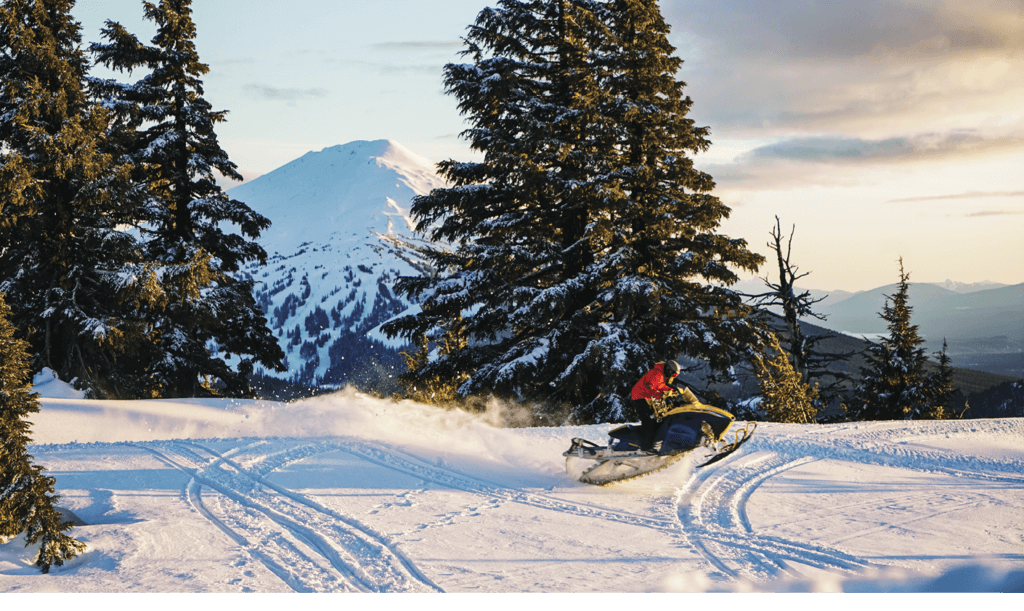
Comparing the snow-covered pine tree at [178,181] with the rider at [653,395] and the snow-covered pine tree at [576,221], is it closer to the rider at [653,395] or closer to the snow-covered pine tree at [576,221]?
the snow-covered pine tree at [576,221]

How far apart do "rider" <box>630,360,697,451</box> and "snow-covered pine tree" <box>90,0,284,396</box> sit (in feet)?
45.3

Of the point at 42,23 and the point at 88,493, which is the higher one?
the point at 42,23

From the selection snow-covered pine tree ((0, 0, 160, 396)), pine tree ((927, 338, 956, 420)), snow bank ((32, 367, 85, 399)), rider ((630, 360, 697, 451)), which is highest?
snow-covered pine tree ((0, 0, 160, 396))

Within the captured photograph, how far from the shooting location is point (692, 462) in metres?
10.5

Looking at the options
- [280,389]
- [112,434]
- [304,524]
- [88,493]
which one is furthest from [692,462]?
[280,389]

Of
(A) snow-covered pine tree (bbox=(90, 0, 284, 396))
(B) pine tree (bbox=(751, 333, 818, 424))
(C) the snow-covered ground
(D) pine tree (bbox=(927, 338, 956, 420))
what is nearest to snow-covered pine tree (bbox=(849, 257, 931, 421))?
(D) pine tree (bbox=(927, 338, 956, 420))

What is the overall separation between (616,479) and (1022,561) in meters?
4.84

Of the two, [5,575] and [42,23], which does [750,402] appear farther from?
[42,23]

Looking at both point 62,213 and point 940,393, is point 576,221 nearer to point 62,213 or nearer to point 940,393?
point 62,213

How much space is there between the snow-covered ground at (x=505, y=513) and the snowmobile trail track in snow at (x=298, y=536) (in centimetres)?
3

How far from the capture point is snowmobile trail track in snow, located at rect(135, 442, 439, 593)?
575 centimetres

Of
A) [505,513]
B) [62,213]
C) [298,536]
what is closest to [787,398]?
[505,513]

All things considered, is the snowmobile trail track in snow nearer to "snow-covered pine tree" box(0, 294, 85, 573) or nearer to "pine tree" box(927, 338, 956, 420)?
"snow-covered pine tree" box(0, 294, 85, 573)

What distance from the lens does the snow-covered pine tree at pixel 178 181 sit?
19.2m
